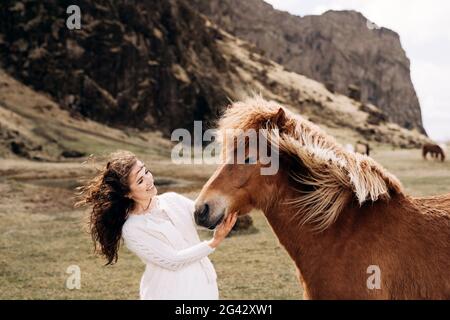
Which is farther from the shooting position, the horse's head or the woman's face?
the woman's face

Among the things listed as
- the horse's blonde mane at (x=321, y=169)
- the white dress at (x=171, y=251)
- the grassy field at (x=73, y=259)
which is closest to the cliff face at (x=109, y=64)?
the grassy field at (x=73, y=259)

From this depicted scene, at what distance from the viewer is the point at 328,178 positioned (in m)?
4.45

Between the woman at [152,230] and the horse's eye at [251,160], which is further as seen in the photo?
the woman at [152,230]

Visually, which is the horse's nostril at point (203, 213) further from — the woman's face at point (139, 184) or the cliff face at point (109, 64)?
the cliff face at point (109, 64)

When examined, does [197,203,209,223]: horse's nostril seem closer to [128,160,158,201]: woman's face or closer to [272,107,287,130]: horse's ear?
[128,160,158,201]: woman's face

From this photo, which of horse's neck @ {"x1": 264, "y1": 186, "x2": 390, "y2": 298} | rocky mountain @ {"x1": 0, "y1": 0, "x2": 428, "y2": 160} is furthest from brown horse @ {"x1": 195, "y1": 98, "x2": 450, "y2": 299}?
rocky mountain @ {"x1": 0, "y1": 0, "x2": 428, "y2": 160}

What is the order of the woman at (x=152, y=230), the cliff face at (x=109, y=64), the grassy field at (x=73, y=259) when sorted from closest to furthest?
the woman at (x=152, y=230)
the grassy field at (x=73, y=259)
the cliff face at (x=109, y=64)

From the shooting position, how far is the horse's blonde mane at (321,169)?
4.32 m

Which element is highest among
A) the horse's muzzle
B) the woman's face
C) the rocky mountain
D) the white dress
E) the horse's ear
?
the rocky mountain

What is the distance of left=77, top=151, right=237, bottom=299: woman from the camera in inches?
177

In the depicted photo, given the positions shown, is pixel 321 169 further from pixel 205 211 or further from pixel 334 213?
pixel 205 211

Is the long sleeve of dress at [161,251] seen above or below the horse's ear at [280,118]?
below

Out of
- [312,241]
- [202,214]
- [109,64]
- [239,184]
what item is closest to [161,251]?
[202,214]

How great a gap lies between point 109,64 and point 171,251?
7307cm
